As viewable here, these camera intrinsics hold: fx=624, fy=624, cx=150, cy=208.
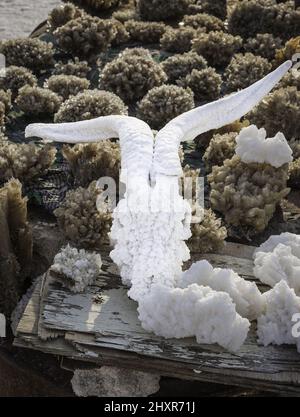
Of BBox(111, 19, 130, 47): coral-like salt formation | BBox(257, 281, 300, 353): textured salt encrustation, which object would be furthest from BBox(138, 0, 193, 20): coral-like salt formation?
BBox(257, 281, 300, 353): textured salt encrustation

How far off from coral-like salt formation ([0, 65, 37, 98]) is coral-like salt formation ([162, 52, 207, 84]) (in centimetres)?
128

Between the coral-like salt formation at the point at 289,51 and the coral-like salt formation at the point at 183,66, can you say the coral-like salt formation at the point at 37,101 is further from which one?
the coral-like salt formation at the point at 289,51

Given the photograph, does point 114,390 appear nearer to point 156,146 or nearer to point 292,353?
point 292,353

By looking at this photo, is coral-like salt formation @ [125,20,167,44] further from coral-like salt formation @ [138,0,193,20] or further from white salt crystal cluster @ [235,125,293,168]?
white salt crystal cluster @ [235,125,293,168]

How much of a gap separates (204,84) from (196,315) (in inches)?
123

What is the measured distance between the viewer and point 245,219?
3.83 metres

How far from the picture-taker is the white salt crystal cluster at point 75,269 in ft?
10.8

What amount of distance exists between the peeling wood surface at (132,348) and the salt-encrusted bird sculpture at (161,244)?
0.08m

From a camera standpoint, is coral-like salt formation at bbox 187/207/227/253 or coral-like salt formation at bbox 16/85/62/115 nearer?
coral-like salt formation at bbox 187/207/227/253

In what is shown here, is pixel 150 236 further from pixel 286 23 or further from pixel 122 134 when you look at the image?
pixel 286 23

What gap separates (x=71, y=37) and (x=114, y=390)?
4297 millimetres

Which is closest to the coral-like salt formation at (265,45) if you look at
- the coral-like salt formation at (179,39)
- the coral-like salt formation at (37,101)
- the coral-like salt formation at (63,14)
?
the coral-like salt formation at (179,39)

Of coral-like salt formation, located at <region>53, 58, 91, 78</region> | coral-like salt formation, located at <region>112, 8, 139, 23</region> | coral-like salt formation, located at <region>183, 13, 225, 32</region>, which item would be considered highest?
coral-like salt formation, located at <region>183, 13, 225, 32</region>

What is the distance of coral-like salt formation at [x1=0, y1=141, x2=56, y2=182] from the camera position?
416 cm
